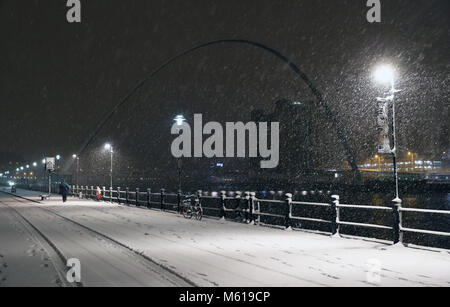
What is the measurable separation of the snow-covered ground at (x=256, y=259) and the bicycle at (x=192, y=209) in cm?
618

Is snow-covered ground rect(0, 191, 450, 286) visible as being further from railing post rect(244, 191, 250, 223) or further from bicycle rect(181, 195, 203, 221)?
bicycle rect(181, 195, 203, 221)

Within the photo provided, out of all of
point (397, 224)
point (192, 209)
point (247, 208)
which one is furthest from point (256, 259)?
point (192, 209)

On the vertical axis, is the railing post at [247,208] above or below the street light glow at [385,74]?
below

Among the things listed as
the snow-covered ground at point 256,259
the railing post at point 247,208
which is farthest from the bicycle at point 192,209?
the snow-covered ground at point 256,259

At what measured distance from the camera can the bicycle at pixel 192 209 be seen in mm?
25625

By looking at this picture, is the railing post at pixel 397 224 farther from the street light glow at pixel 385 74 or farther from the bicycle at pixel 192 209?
the bicycle at pixel 192 209

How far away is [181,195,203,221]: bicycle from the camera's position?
25625 millimetres

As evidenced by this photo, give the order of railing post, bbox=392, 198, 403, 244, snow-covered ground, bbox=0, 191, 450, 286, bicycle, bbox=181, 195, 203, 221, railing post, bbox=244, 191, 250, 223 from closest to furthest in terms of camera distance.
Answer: snow-covered ground, bbox=0, 191, 450, 286 < railing post, bbox=392, 198, 403, 244 < railing post, bbox=244, 191, 250, 223 < bicycle, bbox=181, 195, 203, 221

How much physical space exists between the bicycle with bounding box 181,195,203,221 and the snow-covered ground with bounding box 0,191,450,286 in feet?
20.3

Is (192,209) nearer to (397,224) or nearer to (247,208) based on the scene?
(247,208)

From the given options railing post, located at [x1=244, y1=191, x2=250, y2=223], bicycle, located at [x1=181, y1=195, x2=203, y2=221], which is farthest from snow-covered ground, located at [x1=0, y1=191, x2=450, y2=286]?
bicycle, located at [x1=181, y1=195, x2=203, y2=221]

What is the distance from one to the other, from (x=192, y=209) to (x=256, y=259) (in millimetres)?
13952

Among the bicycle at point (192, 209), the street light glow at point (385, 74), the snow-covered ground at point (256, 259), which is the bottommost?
the snow-covered ground at point (256, 259)
